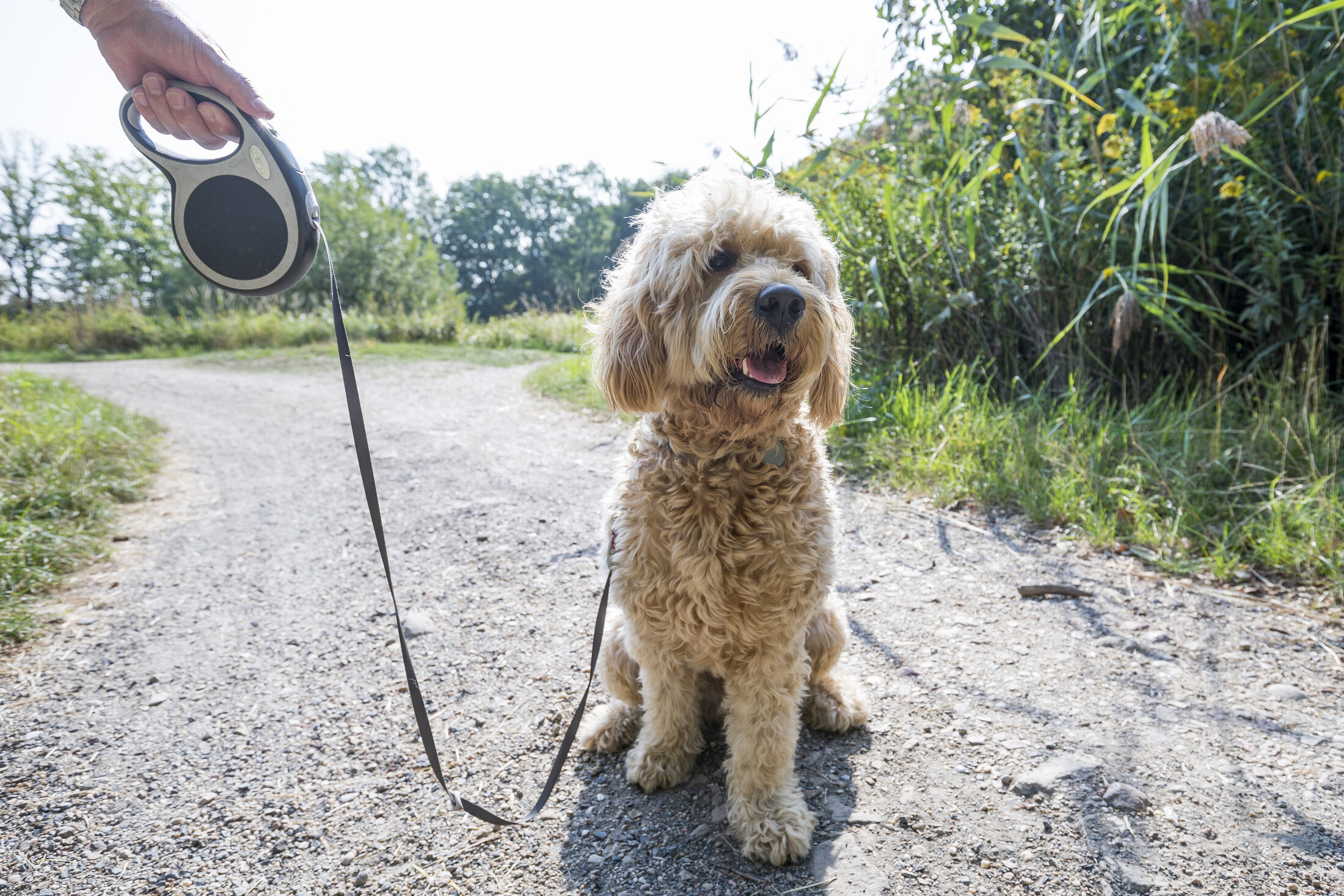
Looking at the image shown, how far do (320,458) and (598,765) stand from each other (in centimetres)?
499

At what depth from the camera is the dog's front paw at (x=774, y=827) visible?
75.8 inches

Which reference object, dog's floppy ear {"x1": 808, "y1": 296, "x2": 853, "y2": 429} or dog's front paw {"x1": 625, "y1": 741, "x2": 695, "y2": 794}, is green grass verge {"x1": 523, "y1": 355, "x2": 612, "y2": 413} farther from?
dog's front paw {"x1": 625, "y1": 741, "x2": 695, "y2": 794}

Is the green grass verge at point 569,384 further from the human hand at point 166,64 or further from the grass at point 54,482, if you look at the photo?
the human hand at point 166,64

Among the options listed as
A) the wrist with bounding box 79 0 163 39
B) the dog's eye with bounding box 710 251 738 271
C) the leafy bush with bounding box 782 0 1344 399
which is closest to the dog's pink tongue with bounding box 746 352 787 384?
the dog's eye with bounding box 710 251 738 271

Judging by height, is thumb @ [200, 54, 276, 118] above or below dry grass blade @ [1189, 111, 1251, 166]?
below

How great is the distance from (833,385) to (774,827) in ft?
4.62

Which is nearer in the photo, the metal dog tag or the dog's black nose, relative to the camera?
the metal dog tag

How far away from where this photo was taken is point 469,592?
3520 millimetres

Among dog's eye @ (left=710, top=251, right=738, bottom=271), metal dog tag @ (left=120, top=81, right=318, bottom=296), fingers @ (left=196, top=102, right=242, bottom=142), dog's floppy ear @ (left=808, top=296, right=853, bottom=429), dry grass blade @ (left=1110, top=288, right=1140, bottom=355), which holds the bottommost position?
dog's floppy ear @ (left=808, top=296, right=853, bottom=429)

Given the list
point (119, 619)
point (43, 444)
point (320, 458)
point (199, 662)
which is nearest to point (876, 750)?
point (199, 662)

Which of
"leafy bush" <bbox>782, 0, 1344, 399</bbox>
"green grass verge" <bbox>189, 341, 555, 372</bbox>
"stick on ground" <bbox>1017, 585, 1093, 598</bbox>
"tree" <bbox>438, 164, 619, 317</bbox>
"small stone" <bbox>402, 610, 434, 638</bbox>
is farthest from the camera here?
"tree" <bbox>438, 164, 619, 317</bbox>

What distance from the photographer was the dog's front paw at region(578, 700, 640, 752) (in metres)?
2.45

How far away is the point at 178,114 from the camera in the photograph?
1864mm

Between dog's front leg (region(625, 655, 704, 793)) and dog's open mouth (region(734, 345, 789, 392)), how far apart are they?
0.97 metres
